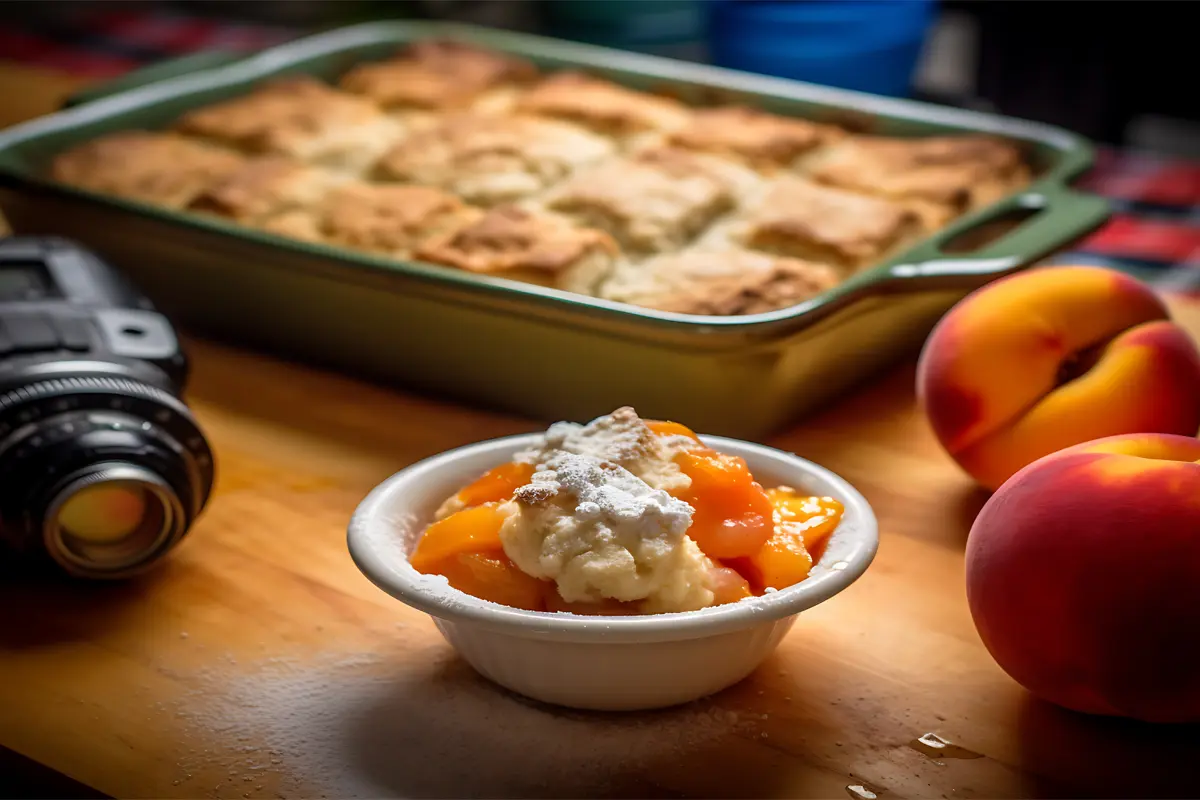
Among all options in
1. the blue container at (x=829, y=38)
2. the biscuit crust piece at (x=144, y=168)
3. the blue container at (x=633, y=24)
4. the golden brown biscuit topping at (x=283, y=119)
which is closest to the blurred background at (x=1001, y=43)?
the blue container at (x=633, y=24)

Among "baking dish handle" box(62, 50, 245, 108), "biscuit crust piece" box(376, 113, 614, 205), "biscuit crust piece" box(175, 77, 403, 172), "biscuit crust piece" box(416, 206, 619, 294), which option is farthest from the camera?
"baking dish handle" box(62, 50, 245, 108)

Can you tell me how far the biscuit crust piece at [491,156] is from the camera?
4.34 feet

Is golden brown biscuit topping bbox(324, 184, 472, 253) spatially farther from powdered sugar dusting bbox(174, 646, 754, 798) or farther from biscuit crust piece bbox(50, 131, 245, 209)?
powdered sugar dusting bbox(174, 646, 754, 798)

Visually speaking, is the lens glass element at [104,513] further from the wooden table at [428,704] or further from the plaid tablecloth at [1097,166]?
the plaid tablecloth at [1097,166]

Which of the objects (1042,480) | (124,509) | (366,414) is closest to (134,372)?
(124,509)

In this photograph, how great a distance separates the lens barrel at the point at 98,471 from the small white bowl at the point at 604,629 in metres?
0.15

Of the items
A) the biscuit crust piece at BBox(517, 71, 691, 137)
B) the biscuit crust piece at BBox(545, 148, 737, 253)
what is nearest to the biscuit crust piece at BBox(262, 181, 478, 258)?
the biscuit crust piece at BBox(545, 148, 737, 253)

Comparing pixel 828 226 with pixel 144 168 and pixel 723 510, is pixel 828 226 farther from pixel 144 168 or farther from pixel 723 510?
pixel 144 168

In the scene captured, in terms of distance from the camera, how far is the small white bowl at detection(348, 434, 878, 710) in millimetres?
667

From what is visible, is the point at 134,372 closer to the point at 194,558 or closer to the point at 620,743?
the point at 194,558

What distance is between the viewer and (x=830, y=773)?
0.71m

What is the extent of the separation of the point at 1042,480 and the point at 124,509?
53 centimetres

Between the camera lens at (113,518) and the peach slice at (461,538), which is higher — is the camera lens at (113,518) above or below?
below

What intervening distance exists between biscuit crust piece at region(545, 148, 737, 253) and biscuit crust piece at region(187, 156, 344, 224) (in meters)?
0.23
